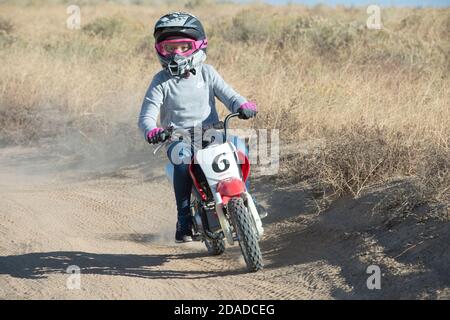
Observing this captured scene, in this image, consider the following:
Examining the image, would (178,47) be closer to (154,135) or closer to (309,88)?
(154,135)

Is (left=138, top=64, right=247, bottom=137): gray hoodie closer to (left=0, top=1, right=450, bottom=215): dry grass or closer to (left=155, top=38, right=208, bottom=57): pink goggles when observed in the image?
(left=155, top=38, right=208, bottom=57): pink goggles

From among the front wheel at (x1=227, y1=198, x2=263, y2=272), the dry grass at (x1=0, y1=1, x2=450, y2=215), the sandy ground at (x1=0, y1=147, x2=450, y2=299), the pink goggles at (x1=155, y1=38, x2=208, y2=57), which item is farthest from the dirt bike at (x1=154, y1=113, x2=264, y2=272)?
the dry grass at (x1=0, y1=1, x2=450, y2=215)

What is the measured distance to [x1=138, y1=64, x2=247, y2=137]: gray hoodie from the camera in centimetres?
620

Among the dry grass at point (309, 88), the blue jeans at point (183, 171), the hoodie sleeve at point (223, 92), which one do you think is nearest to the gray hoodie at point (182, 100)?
the hoodie sleeve at point (223, 92)

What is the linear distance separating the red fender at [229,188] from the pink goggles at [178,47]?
1.16 metres

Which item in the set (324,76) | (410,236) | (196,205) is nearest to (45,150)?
(324,76)

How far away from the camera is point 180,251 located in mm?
6934

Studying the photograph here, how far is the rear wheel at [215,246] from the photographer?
6.47 meters

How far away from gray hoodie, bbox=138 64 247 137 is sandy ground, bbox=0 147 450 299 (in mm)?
1220

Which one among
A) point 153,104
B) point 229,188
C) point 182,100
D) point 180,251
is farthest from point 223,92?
point 180,251

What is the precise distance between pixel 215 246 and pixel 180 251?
55 centimetres

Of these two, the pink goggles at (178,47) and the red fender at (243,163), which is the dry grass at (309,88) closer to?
the red fender at (243,163)

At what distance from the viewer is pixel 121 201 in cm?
879
